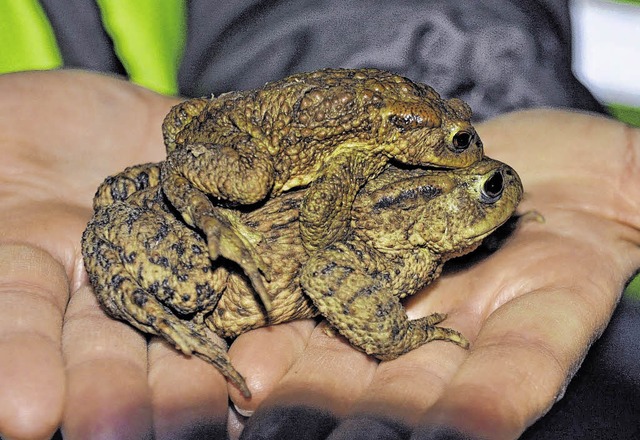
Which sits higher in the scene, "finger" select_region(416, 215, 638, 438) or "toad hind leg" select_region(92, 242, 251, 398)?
"finger" select_region(416, 215, 638, 438)

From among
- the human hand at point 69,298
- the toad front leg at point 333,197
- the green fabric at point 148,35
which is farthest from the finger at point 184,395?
the green fabric at point 148,35

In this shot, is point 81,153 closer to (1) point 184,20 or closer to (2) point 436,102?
(1) point 184,20

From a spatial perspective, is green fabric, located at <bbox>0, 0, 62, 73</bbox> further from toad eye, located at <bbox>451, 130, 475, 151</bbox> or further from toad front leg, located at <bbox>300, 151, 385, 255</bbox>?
toad eye, located at <bbox>451, 130, 475, 151</bbox>

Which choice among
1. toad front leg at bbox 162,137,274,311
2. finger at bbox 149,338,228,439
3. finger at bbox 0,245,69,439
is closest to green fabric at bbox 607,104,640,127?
toad front leg at bbox 162,137,274,311

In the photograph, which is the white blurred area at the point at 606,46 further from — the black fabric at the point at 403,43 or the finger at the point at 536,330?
the finger at the point at 536,330

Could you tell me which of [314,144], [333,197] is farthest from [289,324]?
[314,144]

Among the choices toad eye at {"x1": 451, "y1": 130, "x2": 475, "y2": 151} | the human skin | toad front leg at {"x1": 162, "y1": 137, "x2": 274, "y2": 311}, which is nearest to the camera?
the human skin

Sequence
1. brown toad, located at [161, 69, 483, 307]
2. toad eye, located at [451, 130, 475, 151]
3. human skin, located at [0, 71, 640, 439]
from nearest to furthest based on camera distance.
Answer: human skin, located at [0, 71, 640, 439] → brown toad, located at [161, 69, 483, 307] → toad eye, located at [451, 130, 475, 151]

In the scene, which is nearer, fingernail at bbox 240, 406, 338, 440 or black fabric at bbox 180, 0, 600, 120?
fingernail at bbox 240, 406, 338, 440
